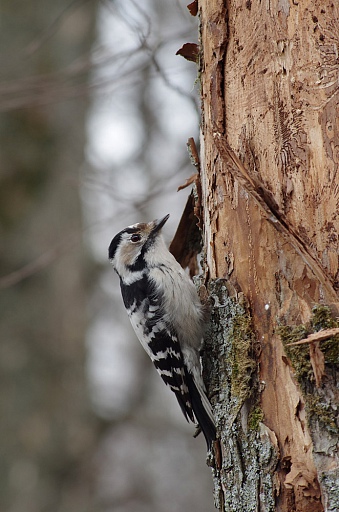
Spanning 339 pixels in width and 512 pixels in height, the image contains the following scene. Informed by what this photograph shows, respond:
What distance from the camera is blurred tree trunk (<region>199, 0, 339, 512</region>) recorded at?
2203 millimetres

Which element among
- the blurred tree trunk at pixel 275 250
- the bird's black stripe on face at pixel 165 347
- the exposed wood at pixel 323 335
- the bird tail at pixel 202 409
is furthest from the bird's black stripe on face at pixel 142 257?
the exposed wood at pixel 323 335

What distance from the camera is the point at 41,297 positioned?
19.0ft

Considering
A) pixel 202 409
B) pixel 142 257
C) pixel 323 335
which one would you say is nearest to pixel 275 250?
pixel 323 335

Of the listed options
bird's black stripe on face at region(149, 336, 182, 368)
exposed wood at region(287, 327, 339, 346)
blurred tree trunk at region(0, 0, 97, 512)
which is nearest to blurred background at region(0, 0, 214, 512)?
blurred tree trunk at region(0, 0, 97, 512)

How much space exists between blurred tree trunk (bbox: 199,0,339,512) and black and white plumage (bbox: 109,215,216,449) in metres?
0.51

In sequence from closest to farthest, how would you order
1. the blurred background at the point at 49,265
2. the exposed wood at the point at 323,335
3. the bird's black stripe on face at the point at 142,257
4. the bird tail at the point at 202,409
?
1. the exposed wood at the point at 323,335
2. the bird tail at the point at 202,409
3. the bird's black stripe on face at the point at 142,257
4. the blurred background at the point at 49,265

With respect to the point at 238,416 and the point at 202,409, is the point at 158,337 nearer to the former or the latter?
the point at 202,409

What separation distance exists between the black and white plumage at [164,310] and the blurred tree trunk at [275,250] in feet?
1.68

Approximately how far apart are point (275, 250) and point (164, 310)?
1356mm

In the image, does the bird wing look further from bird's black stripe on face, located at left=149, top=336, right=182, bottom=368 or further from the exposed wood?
the exposed wood

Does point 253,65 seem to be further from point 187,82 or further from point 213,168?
point 187,82

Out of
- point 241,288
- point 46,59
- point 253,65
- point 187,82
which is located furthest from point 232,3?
point 46,59

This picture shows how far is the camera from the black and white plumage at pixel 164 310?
3.29m

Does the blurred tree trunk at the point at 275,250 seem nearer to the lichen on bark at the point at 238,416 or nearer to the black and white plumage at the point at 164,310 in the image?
the lichen on bark at the point at 238,416
